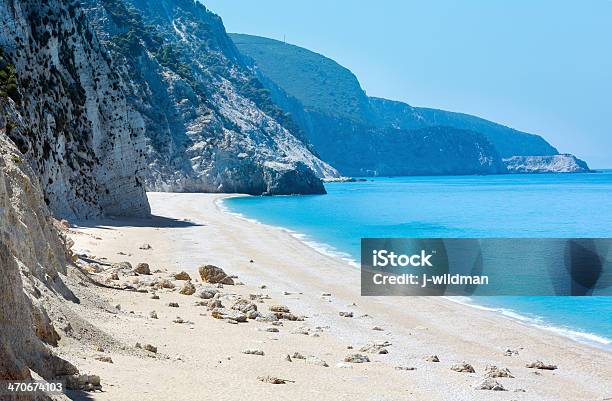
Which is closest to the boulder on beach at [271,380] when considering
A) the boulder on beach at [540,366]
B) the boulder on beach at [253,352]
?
the boulder on beach at [253,352]

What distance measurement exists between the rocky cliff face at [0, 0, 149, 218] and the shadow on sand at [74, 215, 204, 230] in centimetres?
72

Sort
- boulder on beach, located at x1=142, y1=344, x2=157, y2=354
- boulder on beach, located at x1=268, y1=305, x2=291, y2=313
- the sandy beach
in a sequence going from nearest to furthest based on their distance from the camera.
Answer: the sandy beach, boulder on beach, located at x1=142, y1=344, x2=157, y2=354, boulder on beach, located at x1=268, y1=305, x2=291, y2=313

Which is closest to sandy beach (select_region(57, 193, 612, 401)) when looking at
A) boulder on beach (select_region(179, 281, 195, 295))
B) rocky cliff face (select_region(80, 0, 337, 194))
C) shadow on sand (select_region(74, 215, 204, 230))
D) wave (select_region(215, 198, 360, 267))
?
boulder on beach (select_region(179, 281, 195, 295))

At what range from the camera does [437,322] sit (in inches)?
784

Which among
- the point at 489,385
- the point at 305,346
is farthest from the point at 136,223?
the point at 489,385

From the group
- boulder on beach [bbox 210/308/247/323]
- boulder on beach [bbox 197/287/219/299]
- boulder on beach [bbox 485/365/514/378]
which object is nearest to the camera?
boulder on beach [bbox 485/365/514/378]

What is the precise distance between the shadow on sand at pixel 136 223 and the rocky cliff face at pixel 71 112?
2.35ft

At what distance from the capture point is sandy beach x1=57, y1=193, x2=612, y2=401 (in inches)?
412

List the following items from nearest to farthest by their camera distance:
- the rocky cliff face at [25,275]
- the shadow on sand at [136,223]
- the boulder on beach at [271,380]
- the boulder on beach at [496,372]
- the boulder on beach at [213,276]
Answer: the rocky cliff face at [25,275] < the boulder on beach at [271,380] < the boulder on beach at [496,372] < the boulder on beach at [213,276] < the shadow on sand at [136,223]

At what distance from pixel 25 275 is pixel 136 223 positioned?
32.7 metres

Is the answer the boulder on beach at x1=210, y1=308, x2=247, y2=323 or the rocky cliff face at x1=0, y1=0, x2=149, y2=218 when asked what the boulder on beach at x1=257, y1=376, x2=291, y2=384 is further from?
the rocky cliff face at x1=0, y1=0, x2=149, y2=218

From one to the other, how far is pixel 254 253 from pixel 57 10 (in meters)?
17.8

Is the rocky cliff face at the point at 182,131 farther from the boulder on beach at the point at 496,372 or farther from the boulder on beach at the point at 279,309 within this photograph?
the boulder on beach at the point at 496,372

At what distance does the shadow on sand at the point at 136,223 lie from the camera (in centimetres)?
3865
